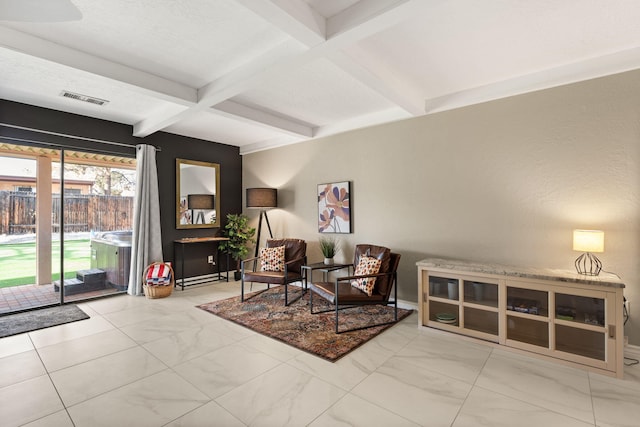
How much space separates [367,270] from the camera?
11.9ft

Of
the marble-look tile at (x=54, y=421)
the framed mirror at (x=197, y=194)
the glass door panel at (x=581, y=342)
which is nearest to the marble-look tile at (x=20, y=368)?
the marble-look tile at (x=54, y=421)

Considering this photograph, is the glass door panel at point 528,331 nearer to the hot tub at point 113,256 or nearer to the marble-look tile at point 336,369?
the marble-look tile at point 336,369

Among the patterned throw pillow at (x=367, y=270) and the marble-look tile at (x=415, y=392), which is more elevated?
the patterned throw pillow at (x=367, y=270)

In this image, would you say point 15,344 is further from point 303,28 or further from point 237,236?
point 303,28

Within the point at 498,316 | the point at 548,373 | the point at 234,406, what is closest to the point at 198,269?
the point at 234,406

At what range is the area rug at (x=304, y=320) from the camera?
2.88 meters

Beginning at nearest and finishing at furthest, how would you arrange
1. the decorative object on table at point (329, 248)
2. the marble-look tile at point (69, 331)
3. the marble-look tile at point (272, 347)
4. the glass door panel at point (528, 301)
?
1. the glass door panel at point (528, 301)
2. the marble-look tile at point (272, 347)
3. the marble-look tile at point (69, 331)
4. the decorative object on table at point (329, 248)

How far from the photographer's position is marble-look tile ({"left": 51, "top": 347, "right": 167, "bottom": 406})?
2152mm

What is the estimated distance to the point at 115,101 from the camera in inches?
147

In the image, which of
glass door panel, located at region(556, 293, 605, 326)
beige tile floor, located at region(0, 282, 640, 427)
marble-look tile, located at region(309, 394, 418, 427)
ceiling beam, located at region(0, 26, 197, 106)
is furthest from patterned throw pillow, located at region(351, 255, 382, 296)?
ceiling beam, located at region(0, 26, 197, 106)

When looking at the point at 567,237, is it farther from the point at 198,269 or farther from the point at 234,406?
the point at 198,269

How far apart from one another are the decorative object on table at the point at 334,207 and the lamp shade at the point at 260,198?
0.95m

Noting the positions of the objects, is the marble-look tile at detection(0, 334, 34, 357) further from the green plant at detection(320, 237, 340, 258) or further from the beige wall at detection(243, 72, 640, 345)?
the beige wall at detection(243, 72, 640, 345)

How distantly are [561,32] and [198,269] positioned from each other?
18.7ft
